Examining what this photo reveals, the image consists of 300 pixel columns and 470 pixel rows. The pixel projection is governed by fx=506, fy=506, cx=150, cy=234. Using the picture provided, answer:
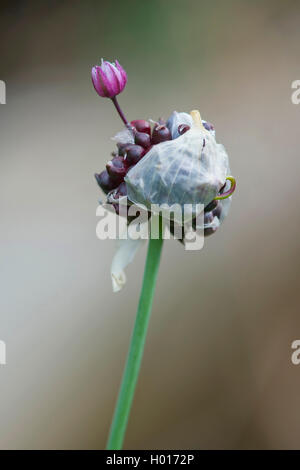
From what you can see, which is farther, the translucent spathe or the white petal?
the white petal

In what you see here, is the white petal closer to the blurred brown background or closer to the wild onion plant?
the wild onion plant

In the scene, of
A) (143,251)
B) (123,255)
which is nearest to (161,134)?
(123,255)

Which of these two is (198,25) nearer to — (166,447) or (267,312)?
(267,312)

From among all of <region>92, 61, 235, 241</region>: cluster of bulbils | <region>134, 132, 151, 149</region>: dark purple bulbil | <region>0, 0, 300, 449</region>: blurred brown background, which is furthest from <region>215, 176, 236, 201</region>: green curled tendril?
<region>0, 0, 300, 449</region>: blurred brown background

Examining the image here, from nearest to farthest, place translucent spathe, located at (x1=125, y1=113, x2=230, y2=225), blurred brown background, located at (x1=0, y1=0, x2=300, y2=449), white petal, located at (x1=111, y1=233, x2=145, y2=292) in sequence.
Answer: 1. translucent spathe, located at (x1=125, y1=113, x2=230, y2=225)
2. white petal, located at (x1=111, y1=233, x2=145, y2=292)
3. blurred brown background, located at (x1=0, y1=0, x2=300, y2=449)

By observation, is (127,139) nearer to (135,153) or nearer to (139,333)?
(135,153)

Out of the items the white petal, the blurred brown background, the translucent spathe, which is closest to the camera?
the translucent spathe

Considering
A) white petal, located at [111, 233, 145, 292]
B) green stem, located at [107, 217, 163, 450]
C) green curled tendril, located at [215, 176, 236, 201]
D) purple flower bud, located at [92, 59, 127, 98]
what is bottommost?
green stem, located at [107, 217, 163, 450]
